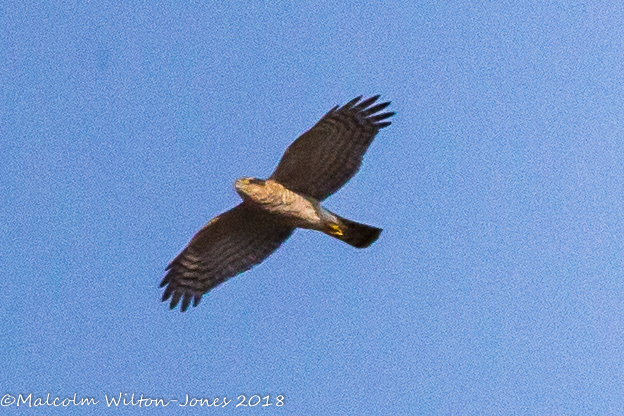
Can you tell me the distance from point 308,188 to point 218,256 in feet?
4.90

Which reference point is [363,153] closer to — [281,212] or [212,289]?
[281,212]

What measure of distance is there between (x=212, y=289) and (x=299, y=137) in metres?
2.38

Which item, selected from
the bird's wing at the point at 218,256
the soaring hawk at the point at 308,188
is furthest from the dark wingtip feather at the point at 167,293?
the soaring hawk at the point at 308,188

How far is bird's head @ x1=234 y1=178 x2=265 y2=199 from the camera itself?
13.7m

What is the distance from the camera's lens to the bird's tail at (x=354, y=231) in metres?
13.9

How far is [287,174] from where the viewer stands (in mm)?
14016

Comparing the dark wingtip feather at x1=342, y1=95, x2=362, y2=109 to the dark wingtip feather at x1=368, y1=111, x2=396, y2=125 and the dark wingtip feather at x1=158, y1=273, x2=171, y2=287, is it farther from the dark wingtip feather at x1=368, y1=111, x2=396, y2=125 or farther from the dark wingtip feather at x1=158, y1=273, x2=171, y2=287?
the dark wingtip feather at x1=158, y1=273, x2=171, y2=287

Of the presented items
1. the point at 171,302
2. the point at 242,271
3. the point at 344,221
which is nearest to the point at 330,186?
the point at 344,221

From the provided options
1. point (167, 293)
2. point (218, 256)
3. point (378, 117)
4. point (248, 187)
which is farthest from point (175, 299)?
point (378, 117)

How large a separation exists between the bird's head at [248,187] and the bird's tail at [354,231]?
94 centimetres

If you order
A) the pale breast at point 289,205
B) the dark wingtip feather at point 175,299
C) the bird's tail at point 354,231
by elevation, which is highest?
the pale breast at point 289,205

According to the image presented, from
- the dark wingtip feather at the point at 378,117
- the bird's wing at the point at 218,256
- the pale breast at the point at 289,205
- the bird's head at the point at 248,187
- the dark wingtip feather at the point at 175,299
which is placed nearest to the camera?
the bird's head at the point at 248,187

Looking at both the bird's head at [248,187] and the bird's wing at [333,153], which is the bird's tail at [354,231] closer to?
the bird's wing at [333,153]

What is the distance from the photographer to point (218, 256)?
47.9 ft
